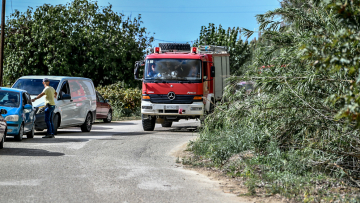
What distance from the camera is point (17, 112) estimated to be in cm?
1328

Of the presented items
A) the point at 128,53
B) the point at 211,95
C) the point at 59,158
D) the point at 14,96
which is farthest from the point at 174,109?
the point at 128,53

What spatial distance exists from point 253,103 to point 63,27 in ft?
87.0

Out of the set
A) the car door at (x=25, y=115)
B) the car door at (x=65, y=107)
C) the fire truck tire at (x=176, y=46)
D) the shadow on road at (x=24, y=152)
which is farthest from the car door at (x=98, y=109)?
the shadow on road at (x=24, y=152)

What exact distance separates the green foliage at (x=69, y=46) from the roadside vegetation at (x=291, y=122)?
2377 centimetres

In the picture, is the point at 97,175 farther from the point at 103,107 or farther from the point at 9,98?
the point at 103,107

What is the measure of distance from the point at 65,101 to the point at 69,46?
58.3 feet

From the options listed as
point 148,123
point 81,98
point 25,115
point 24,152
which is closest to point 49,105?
point 25,115

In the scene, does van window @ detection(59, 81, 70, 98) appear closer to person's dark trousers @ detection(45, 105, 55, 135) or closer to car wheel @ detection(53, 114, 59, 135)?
car wheel @ detection(53, 114, 59, 135)

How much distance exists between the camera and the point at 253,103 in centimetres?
998

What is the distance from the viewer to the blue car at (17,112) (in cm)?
1312

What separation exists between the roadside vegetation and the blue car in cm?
A: 490

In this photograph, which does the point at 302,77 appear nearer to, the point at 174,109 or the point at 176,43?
the point at 174,109

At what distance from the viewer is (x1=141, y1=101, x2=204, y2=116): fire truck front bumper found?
688 inches

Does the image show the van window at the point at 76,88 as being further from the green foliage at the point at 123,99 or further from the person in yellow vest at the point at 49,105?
the green foliage at the point at 123,99
